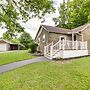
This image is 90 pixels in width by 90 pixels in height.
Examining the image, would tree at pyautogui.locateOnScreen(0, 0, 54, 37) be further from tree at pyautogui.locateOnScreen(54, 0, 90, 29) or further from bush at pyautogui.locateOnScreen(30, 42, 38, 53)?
tree at pyautogui.locateOnScreen(54, 0, 90, 29)

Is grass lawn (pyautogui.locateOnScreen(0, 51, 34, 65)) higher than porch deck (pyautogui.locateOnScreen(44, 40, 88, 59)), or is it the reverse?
porch deck (pyautogui.locateOnScreen(44, 40, 88, 59))

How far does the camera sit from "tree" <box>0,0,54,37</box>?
35.9 feet

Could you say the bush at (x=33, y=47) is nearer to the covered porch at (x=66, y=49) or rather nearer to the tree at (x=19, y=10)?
the covered porch at (x=66, y=49)

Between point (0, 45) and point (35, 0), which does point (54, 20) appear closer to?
point (0, 45)

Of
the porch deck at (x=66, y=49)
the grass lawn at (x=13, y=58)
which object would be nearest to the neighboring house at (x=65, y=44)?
the porch deck at (x=66, y=49)

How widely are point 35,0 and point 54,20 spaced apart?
32214 mm

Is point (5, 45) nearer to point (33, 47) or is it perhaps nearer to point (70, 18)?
point (70, 18)

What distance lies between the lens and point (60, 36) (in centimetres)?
2202

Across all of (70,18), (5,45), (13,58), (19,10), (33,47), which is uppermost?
(70,18)

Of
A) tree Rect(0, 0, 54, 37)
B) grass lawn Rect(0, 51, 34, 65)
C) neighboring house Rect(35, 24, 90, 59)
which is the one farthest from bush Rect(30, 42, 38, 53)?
tree Rect(0, 0, 54, 37)

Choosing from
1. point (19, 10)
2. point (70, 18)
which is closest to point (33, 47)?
point (19, 10)

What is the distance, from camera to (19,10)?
1174 centimetres

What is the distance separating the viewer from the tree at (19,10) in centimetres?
1095

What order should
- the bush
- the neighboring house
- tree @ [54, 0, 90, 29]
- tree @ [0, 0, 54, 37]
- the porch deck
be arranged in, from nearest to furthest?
tree @ [0, 0, 54, 37] → the porch deck → the neighboring house → the bush → tree @ [54, 0, 90, 29]
